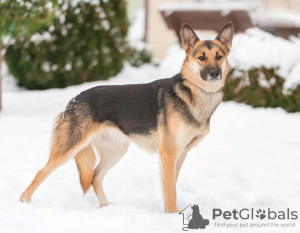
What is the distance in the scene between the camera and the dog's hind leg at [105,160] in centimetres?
544

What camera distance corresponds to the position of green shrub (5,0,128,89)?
13273mm

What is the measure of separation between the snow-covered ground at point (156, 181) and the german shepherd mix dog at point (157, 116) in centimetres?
38

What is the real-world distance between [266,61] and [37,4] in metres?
4.28

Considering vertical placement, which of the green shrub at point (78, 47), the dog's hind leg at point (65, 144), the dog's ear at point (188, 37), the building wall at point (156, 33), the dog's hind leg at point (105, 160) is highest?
the dog's ear at point (188, 37)

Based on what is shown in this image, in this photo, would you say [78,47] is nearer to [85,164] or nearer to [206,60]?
[85,164]

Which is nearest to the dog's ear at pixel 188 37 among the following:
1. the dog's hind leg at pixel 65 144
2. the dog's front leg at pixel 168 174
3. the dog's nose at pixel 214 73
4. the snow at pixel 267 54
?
the dog's nose at pixel 214 73

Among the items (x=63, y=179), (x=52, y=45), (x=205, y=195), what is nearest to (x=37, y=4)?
(x=52, y=45)

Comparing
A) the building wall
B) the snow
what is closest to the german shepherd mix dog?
the snow

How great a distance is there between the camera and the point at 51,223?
4430 mm

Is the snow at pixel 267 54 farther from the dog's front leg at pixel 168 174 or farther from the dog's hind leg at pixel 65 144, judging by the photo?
the dog's hind leg at pixel 65 144

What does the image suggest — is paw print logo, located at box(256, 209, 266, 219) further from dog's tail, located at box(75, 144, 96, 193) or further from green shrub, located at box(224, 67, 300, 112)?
green shrub, located at box(224, 67, 300, 112)

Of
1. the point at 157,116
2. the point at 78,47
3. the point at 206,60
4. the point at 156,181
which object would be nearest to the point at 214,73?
the point at 206,60

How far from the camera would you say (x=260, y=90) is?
32.5ft

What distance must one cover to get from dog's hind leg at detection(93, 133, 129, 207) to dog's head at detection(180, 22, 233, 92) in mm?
1110
